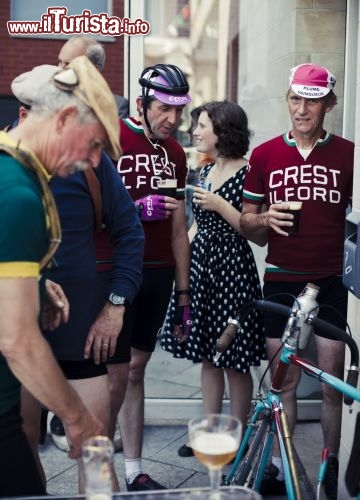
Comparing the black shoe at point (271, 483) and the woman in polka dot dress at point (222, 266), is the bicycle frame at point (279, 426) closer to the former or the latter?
the black shoe at point (271, 483)

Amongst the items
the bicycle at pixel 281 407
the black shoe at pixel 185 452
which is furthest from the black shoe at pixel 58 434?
the bicycle at pixel 281 407

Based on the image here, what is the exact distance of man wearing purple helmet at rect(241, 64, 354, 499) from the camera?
3775mm

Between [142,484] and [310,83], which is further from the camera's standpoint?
[142,484]

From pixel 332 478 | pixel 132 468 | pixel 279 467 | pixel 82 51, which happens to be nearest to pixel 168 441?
pixel 132 468

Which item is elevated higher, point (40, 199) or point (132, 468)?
point (40, 199)

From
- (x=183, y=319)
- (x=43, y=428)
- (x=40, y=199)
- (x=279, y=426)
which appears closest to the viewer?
(x=40, y=199)

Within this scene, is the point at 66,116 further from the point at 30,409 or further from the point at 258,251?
the point at 258,251

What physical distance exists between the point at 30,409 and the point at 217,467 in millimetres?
1284

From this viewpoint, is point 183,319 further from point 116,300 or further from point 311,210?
point 116,300

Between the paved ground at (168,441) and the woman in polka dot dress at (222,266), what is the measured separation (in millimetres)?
424

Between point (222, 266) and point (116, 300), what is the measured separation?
123 centimetres

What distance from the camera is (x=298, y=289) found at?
383cm

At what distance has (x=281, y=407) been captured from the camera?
Result: 3008mm

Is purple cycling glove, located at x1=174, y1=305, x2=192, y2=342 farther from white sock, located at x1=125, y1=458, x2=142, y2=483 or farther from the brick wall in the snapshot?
the brick wall
